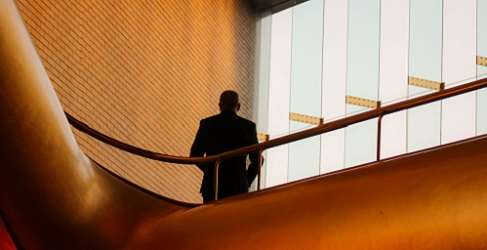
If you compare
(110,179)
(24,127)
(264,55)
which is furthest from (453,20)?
(24,127)

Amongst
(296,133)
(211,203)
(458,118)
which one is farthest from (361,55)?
(211,203)

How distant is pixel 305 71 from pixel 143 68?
5.05 m

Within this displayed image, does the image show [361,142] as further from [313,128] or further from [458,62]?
[313,128]

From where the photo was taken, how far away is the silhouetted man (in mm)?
9508

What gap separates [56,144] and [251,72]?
11.0 meters

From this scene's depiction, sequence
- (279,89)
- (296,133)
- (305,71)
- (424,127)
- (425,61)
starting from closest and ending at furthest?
(296,133) → (424,127) → (425,61) → (305,71) → (279,89)

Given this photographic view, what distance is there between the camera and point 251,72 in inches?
741

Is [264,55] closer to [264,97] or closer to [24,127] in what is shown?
[264,97]

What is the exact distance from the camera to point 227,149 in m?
9.86

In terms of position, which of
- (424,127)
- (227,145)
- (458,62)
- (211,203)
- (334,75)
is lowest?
(211,203)

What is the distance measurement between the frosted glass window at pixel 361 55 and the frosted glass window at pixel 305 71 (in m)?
0.65

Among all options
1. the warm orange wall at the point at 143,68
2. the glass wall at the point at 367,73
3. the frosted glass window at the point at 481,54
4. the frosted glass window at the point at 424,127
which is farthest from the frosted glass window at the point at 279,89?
the frosted glass window at the point at 481,54

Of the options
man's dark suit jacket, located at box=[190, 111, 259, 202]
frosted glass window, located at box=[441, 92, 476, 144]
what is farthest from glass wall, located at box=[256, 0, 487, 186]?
man's dark suit jacket, located at box=[190, 111, 259, 202]

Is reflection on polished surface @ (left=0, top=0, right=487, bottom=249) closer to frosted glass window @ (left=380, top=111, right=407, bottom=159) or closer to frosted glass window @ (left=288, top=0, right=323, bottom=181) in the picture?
frosted glass window @ (left=380, top=111, right=407, bottom=159)
